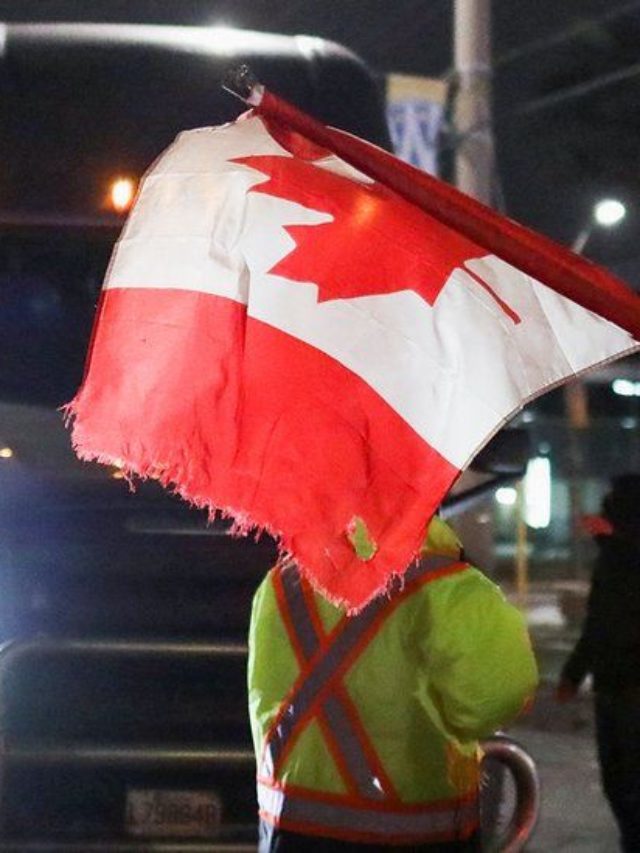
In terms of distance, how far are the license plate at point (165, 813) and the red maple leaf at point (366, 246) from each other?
9.95ft

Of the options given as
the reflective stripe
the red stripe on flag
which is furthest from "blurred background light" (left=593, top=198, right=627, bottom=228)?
the red stripe on flag

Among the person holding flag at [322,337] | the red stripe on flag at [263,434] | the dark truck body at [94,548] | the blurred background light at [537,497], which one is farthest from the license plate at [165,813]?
the blurred background light at [537,497]

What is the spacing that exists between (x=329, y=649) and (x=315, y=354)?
1.45 m

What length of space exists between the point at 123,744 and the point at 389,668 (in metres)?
1.73

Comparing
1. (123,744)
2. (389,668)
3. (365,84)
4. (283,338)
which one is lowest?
(123,744)

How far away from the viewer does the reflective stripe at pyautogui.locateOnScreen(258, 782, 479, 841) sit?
386 centimetres

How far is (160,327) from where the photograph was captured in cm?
256

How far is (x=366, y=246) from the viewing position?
8.63 ft

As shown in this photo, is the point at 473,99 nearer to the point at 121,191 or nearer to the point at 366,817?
the point at 121,191

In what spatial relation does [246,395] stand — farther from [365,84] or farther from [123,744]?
[365,84]

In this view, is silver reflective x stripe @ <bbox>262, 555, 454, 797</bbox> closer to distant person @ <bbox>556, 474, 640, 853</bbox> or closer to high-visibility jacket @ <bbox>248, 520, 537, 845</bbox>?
high-visibility jacket @ <bbox>248, 520, 537, 845</bbox>

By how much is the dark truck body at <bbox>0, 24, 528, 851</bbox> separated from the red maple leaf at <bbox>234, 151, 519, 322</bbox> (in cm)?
262

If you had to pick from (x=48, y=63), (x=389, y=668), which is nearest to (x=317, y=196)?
(x=389, y=668)

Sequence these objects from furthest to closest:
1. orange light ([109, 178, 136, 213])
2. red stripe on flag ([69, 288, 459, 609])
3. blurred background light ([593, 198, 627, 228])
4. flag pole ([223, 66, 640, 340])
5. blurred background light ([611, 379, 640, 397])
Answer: blurred background light ([611, 379, 640, 397]) → blurred background light ([593, 198, 627, 228]) → orange light ([109, 178, 136, 213]) → flag pole ([223, 66, 640, 340]) → red stripe on flag ([69, 288, 459, 609])
